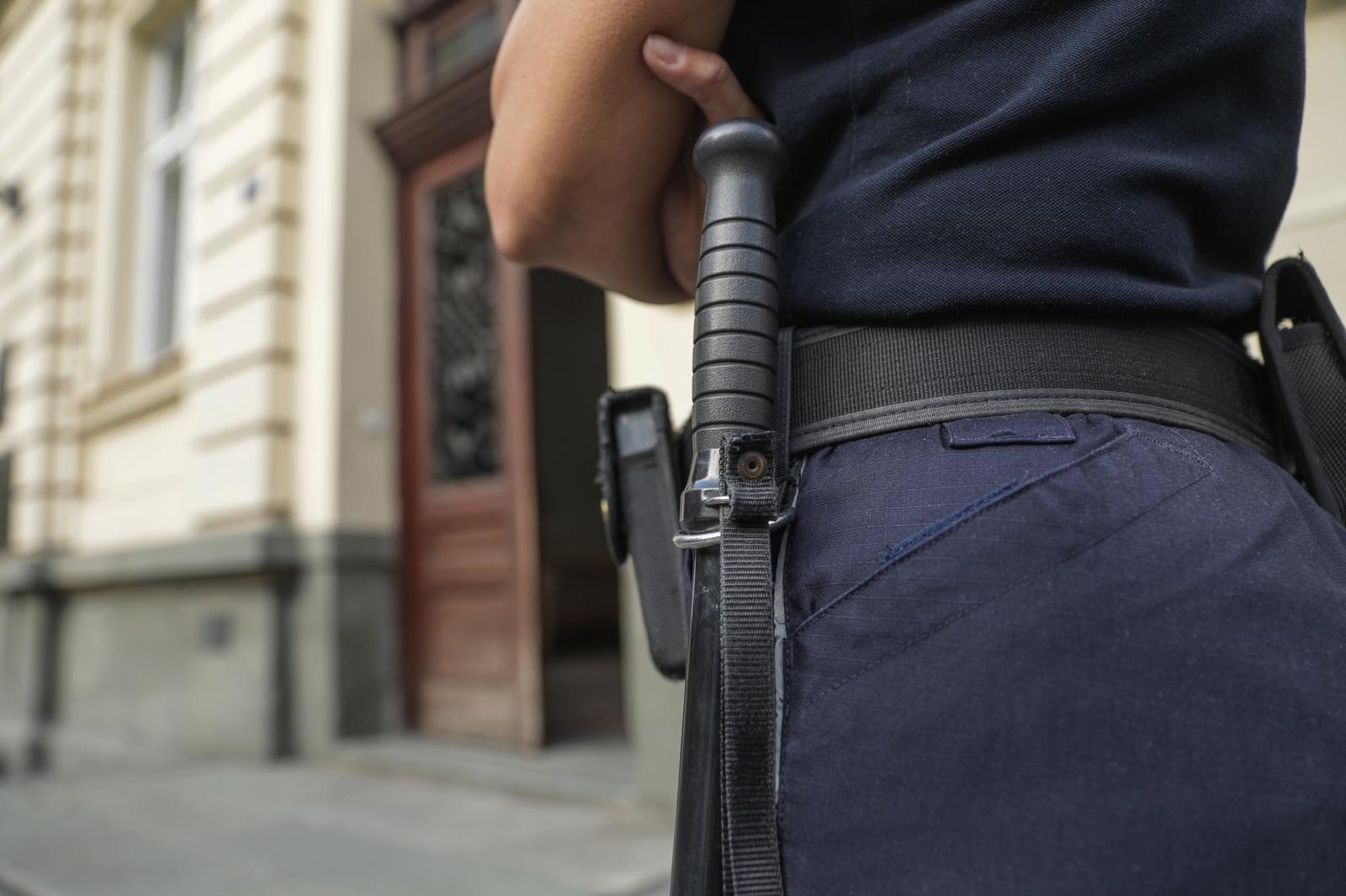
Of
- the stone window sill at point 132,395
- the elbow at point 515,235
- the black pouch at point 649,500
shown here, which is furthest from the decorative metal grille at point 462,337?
the black pouch at point 649,500

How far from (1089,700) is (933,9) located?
0.47m

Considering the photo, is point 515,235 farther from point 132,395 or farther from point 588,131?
point 132,395

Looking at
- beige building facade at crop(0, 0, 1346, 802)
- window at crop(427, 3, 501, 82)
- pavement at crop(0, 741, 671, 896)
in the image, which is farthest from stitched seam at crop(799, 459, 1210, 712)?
window at crop(427, 3, 501, 82)

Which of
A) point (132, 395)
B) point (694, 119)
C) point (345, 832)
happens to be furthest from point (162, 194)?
point (694, 119)

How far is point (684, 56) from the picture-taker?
68 centimetres

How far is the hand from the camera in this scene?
0.68 metres

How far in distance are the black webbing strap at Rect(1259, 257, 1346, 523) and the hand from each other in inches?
17.1

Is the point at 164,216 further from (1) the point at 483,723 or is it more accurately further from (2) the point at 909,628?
(2) the point at 909,628

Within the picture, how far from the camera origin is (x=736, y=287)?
0.63 meters

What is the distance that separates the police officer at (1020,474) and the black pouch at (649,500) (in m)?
0.15

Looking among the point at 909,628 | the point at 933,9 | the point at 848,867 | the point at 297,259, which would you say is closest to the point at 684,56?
the point at 933,9

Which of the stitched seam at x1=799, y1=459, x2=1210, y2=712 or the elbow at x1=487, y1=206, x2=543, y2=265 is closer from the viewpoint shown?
the stitched seam at x1=799, y1=459, x2=1210, y2=712

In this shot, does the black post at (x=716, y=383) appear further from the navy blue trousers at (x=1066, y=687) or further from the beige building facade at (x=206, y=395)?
the beige building facade at (x=206, y=395)

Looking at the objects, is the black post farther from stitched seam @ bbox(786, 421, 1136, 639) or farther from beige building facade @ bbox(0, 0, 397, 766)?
beige building facade @ bbox(0, 0, 397, 766)
